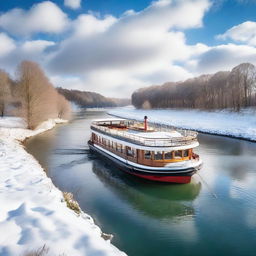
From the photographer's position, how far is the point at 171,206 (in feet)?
51.3

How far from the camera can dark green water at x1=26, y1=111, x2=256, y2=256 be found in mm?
11367

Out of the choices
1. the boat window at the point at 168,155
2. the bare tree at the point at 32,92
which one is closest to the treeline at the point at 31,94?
the bare tree at the point at 32,92

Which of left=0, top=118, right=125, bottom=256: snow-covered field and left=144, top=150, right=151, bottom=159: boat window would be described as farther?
left=144, top=150, right=151, bottom=159: boat window

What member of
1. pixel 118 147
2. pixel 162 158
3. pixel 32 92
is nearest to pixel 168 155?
pixel 162 158

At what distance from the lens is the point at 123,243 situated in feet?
37.2

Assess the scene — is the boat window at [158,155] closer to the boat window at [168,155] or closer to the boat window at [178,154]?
the boat window at [168,155]

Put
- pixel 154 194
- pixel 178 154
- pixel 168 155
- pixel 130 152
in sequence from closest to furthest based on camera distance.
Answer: pixel 154 194, pixel 168 155, pixel 178 154, pixel 130 152

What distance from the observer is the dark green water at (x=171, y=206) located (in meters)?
11.4

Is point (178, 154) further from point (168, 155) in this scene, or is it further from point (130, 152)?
point (130, 152)

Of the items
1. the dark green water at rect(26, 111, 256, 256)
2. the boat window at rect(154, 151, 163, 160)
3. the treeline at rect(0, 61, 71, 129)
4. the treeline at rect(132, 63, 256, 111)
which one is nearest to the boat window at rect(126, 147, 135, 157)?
the dark green water at rect(26, 111, 256, 256)

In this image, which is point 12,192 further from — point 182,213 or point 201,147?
point 201,147

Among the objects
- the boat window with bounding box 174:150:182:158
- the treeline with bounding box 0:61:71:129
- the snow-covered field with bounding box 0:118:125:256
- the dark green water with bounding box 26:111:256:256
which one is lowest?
the dark green water with bounding box 26:111:256:256

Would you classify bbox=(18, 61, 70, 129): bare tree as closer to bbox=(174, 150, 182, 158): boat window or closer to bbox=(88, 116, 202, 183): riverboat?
bbox=(88, 116, 202, 183): riverboat

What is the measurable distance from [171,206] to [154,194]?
2.02 metres
